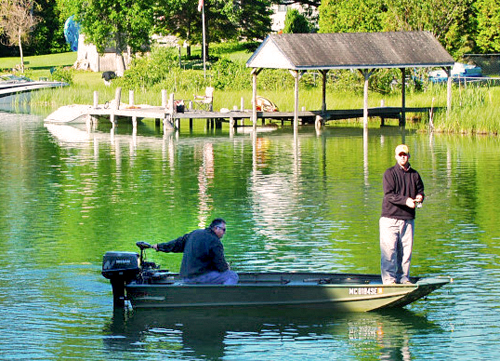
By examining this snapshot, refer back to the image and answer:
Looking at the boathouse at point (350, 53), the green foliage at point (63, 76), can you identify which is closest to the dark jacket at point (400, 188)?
the boathouse at point (350, 53)

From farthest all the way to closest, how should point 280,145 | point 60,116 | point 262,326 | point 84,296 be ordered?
point 60,116 → point 280,145 → point 84,296 → point 262,326

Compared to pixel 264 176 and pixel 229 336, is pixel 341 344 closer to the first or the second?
pixel 229 336

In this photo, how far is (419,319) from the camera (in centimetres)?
1570

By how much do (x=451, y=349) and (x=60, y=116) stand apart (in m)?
44.2

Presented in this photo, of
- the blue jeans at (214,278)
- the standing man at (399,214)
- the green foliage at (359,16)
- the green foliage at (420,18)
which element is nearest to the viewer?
the standing man at (399,214)

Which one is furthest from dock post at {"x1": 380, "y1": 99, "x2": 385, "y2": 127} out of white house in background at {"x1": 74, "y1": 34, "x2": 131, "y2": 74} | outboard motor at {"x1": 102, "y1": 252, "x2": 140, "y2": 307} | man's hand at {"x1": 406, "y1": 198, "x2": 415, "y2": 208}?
outboard motor at {"x1": 102, "y1": 252, "x2": 140, "y2": 307}

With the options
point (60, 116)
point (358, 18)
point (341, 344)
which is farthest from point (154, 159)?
point (358, 18)

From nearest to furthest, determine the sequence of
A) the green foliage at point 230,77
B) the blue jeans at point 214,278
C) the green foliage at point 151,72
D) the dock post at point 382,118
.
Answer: the blue jeans at point 214,278 → the dock post at point 382,118 → the green foliage at point 230,77 → the green foliage at point 151,72

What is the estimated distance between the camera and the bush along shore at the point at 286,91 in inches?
1882

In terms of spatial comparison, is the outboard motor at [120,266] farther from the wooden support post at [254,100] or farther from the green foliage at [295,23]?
the green foliage at [295,23]

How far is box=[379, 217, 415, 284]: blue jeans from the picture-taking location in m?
15.4

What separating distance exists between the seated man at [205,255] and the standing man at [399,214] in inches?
95.8

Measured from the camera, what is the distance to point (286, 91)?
5850 cm

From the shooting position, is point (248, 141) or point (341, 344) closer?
point (341, 344)
